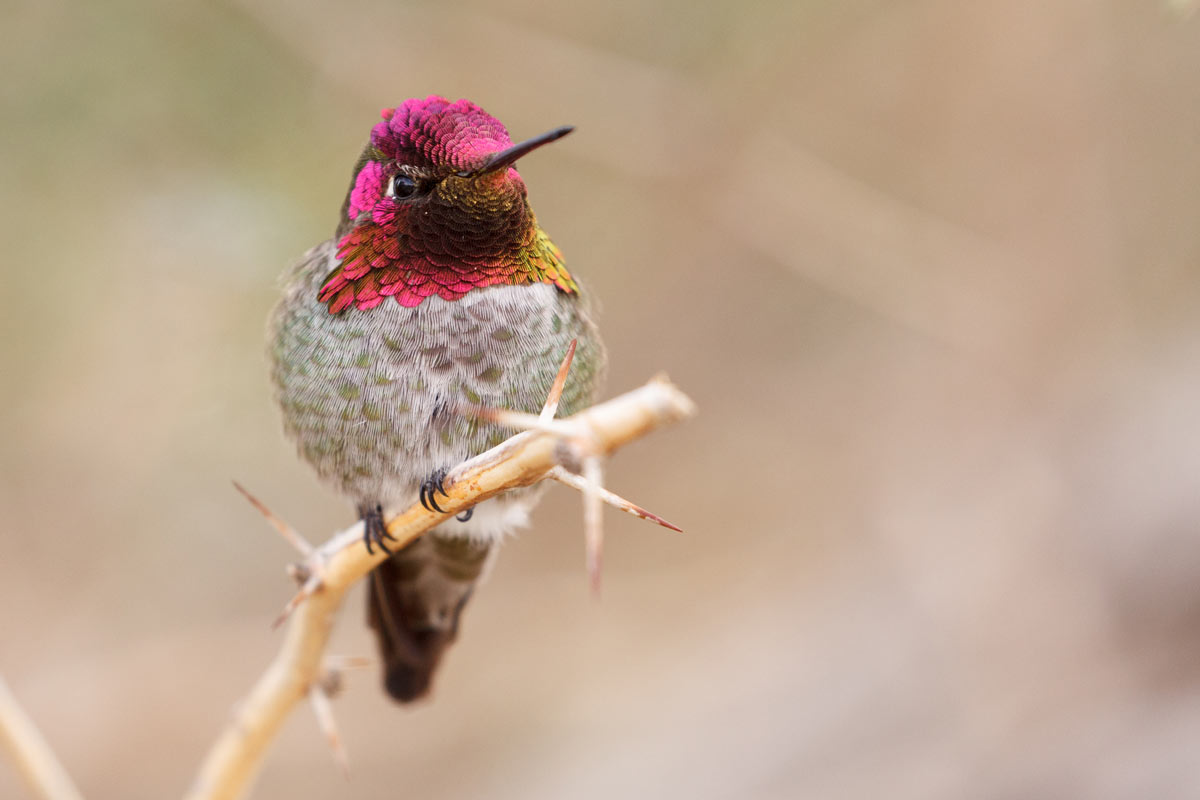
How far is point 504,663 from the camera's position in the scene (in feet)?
22.5

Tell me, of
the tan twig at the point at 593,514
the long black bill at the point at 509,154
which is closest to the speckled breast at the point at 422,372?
the long black bill at the point at 509,154

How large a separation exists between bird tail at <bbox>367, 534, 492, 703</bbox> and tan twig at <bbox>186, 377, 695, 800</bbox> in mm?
623

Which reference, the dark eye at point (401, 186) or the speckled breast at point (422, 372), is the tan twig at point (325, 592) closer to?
the speckled breast at point (422, 372)

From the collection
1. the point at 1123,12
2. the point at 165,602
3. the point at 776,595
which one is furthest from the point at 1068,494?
the point at 165,602

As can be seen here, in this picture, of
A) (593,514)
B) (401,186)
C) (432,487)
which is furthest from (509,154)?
(593,514)

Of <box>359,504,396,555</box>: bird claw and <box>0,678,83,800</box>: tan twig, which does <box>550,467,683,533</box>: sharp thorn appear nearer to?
<box>359,504,396,555</box>: bird claw

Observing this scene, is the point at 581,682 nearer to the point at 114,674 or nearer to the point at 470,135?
the point at 114,674

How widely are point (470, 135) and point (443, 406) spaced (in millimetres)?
584

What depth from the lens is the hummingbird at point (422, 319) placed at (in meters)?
2.17

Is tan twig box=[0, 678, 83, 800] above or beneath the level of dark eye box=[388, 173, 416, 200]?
beneath

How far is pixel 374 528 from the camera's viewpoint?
2404 millimetres

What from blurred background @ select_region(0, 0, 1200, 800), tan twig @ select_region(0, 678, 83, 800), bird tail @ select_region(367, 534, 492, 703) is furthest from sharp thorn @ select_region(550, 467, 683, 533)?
blurred background @ select_region(0, 0, 1200, 800)

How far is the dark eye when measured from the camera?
2.24m

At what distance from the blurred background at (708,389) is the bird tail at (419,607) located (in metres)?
1.26
